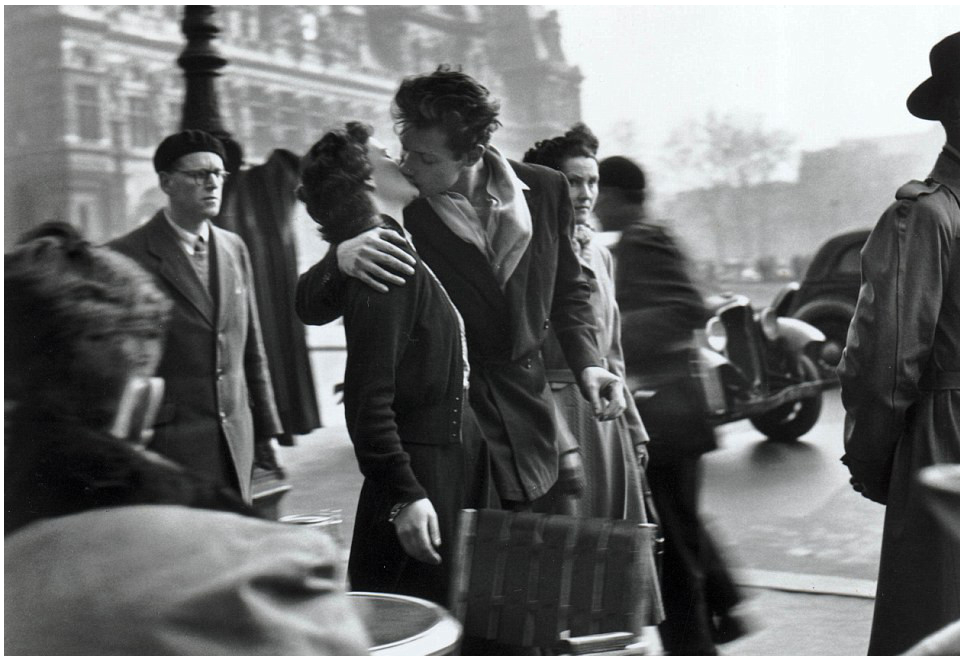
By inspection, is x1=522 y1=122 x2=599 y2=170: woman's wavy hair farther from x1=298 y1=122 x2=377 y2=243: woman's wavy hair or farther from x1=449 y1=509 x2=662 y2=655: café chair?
x1=449 y1=509 x2=662 y2=655: café chair

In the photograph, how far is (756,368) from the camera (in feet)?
14.7

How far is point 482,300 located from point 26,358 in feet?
4.89

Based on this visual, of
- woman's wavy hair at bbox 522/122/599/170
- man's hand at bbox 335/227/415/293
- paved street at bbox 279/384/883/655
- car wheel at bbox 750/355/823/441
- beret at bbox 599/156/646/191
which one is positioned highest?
woman's wavy hair at bbox 522/122/599/170

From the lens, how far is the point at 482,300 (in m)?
3.43

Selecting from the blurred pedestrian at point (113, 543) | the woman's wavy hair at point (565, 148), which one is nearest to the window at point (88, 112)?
the blurred pedestrian at point (113, 543)

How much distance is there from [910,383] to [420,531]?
134cm

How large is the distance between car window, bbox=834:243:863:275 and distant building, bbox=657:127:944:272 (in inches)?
2.9

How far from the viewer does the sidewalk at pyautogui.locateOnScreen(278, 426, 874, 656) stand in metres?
3.30

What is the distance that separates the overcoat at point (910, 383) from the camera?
3270 millimetres

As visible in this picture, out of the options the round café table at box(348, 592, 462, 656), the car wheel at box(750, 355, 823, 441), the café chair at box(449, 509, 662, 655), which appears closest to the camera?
the round café table at box(348, 592, 462, 656)

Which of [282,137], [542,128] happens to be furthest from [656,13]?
[282,137]

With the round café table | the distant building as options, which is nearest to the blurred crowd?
the distant building

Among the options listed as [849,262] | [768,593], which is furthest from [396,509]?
[849,262]

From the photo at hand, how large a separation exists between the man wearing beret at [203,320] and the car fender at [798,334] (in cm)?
170
